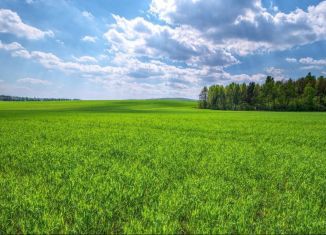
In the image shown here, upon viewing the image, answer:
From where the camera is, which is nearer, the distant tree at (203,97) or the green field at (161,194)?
the green field at (161,194)

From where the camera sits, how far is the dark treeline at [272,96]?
98.0 m

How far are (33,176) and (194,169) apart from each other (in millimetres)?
5851

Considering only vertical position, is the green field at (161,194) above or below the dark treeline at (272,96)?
below

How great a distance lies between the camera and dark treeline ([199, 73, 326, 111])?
98.0m

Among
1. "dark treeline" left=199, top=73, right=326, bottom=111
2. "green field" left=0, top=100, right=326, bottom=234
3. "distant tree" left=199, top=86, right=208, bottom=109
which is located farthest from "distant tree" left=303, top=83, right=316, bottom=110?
"green field" left=0, top=100, right=326, bottom=234

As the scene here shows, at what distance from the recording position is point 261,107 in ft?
366

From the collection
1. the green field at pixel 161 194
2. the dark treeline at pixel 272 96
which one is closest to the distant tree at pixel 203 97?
the dark treeline at pixel 272 96

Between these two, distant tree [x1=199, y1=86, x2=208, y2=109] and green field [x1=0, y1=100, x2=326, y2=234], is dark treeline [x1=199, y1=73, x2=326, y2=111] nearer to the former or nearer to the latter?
distant tree [x1=199, y1=86, x2=208, y2=109]

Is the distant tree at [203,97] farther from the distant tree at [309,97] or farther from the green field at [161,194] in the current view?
the green field at [161,194]

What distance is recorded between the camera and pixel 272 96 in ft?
351

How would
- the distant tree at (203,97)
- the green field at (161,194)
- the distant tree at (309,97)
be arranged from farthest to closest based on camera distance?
the distant tree at (203,97)
the distant tree at (309,97)
the green field at (161,194)

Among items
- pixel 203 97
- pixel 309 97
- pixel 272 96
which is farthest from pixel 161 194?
pixel 203 97

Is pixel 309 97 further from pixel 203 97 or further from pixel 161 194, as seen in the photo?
pixel 161 194

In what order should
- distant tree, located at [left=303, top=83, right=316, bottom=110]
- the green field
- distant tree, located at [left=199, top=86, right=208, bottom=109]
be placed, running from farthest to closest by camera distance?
distant tree, located at [left=199, top=86, right=208, bottom=109] → distant tree, located at [left=303, top=83, right=316, bottom=110] → the green field
